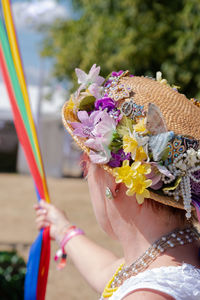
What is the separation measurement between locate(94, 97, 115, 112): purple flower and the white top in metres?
0.60

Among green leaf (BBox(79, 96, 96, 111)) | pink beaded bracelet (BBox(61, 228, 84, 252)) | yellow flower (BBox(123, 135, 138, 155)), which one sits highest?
green leaf (BBox(79, 96, 96, 111))

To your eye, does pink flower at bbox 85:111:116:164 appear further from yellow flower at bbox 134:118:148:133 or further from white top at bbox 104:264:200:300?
white top at bbox 104:264:200:300

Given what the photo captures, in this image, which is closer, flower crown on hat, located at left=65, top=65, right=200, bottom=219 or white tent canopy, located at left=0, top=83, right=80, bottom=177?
flower crown on hat, located at left=65, top=65, right=200, bottom=219

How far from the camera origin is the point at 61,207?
9.95 m

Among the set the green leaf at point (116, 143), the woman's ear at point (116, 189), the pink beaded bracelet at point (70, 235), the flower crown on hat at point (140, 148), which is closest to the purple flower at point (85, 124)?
the flower crown on hat at point (140, 148)

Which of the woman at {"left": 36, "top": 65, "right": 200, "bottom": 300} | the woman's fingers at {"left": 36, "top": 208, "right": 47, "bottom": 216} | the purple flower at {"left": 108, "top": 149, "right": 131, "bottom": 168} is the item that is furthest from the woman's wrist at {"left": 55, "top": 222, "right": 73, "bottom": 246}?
the purple flower at {"left": 108, "top": 149, "right": 131, "bottom": 168}

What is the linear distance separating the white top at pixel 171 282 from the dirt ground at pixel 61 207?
3404 mm

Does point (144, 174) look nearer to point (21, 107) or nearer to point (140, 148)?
point (140, 148)

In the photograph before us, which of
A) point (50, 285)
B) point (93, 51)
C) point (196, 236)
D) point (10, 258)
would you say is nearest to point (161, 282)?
point (196, 236)

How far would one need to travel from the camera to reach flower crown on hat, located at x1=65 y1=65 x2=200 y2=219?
1.39 metres

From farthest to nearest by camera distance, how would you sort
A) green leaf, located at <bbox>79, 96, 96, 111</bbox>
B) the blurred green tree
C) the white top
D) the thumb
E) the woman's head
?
the blurred green tree → the thumb → green leaf, located at <bbox>79, 96, 96, 111</bbox> → the woman's head → the white top

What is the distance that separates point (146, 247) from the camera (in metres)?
1.51

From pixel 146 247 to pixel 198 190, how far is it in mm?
278

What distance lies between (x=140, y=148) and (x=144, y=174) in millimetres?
89
